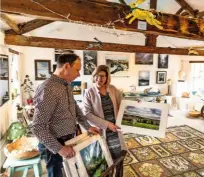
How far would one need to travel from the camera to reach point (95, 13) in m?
Result: 1.64

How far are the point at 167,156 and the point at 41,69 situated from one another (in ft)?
12.1

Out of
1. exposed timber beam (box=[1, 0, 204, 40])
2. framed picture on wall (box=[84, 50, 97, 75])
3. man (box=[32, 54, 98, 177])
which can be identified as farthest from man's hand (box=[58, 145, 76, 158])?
framed picture on wall (box=[84, 50, 97, 75])

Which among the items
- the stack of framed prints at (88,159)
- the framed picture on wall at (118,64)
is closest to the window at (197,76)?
the framed picture on wall at (118,64)

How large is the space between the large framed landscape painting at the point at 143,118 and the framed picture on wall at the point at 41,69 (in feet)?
12.6

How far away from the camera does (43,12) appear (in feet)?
4.67

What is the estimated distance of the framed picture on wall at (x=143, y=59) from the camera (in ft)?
19.9

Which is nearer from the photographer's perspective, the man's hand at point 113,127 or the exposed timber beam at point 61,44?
the man's hand at point 113,127

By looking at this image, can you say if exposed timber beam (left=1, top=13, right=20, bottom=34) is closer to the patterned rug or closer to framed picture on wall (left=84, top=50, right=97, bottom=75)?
framed picture on wall (left=84, top=50, right=97, bottom=75)

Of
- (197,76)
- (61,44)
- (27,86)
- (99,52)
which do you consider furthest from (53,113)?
(197,76)

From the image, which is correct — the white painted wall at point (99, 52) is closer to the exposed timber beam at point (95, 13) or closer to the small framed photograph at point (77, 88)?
the small framed photograph at point (77, 88)

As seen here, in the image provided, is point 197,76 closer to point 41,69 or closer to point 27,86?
point 41,69

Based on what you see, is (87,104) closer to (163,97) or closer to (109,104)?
(109,104)

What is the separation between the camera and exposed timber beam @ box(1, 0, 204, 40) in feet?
4.49

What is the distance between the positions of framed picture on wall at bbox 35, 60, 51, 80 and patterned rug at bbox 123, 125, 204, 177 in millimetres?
2702
